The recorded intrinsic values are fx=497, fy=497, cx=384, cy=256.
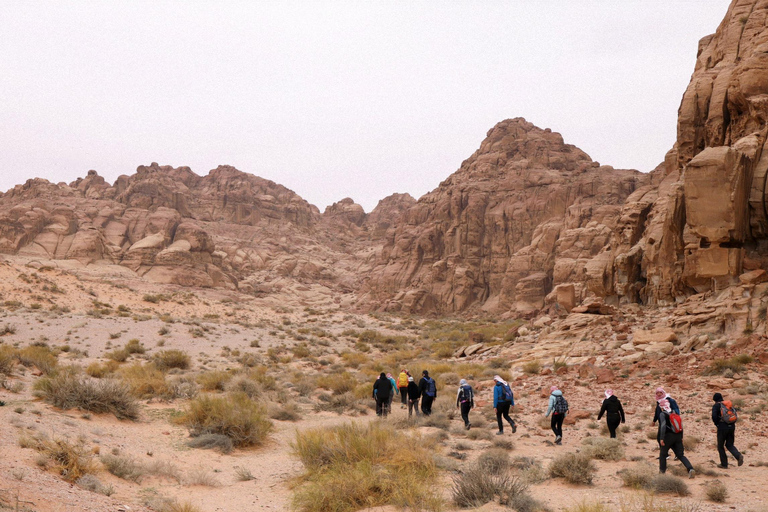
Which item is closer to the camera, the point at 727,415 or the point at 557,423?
the point at 727,415

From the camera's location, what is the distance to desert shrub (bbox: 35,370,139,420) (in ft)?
34.8

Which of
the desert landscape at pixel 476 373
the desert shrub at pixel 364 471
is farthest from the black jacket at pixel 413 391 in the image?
the desert shrub at pixel 364 471

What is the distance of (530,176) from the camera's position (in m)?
66.2

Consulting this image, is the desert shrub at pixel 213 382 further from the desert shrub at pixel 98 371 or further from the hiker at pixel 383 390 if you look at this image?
the hiker at pixel 383 390

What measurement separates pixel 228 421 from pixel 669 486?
8.11m

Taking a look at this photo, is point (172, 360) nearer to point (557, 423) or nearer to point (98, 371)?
point (98, 371)

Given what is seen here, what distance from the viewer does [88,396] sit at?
35.2 ft

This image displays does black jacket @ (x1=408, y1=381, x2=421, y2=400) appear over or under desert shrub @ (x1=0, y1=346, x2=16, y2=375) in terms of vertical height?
under

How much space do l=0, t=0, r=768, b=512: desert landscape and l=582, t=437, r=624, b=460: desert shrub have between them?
4 cm

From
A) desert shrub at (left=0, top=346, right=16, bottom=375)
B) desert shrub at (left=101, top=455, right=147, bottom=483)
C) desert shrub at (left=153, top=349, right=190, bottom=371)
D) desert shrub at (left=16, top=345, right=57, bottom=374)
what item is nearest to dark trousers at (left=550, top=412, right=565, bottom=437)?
desert shrub at (left=101, top=455, right=147, bottom=483)

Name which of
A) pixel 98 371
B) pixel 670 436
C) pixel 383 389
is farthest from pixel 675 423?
pixel 98 371

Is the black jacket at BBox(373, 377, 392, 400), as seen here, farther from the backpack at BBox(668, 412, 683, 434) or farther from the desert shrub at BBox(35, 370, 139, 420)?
the backpack at BBox(668, 412, 683, 434)

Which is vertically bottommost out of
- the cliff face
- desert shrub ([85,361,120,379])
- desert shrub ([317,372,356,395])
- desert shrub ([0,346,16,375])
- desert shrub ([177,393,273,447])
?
desert shrub ([317,372,356,395])

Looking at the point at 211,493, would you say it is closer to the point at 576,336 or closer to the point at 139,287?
the point at 576,336
